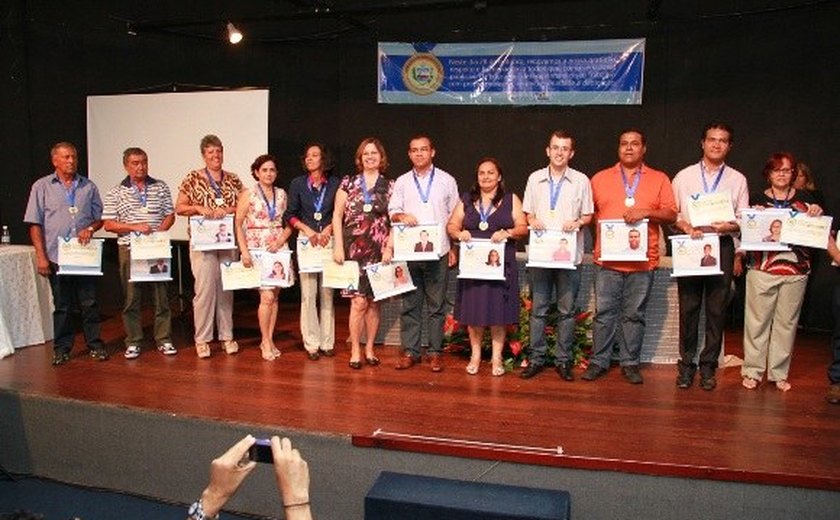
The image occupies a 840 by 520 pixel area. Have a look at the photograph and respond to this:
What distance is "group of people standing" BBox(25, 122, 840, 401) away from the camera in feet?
12.8

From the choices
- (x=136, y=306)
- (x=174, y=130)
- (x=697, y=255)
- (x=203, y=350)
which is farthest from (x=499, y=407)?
(x=174, y=130)

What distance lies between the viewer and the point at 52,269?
4.53 m

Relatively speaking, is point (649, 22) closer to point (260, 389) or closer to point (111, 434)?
point (260, 389)

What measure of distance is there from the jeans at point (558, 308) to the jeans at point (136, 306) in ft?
8.25

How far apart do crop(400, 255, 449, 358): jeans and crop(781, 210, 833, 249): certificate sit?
193 cm

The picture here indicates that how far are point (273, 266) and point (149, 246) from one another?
0.82m

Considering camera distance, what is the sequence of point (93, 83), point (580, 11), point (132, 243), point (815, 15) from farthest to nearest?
point (93, 83) < point (580, 11) < point (815, 15) < point (132, 243)

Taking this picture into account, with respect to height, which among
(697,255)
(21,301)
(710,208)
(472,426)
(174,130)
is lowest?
(472,426)

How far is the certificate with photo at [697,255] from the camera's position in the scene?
12.5 ft

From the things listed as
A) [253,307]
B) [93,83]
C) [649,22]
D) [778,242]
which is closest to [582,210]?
[778,242]

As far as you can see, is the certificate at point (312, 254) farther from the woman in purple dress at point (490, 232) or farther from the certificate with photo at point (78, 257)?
the certificate with photo at point (78, 257)

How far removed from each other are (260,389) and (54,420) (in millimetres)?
1134

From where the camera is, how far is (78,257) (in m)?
4.39

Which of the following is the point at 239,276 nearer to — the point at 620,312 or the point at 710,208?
the point at 620,312
